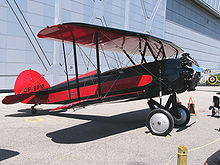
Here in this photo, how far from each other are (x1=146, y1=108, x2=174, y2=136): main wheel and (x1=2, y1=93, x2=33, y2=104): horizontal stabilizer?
14.5 feet

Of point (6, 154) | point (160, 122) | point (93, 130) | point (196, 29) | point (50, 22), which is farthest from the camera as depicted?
point (196, 29)

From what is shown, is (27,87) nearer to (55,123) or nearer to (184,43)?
(55,123)

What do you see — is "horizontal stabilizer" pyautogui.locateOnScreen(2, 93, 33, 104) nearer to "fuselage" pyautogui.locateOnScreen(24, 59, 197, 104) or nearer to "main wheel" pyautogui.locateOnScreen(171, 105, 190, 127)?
"fuselage" pyautogui.locateOnScreen(24, 59, 197, 104)

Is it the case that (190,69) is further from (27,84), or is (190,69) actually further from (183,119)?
(27,84)

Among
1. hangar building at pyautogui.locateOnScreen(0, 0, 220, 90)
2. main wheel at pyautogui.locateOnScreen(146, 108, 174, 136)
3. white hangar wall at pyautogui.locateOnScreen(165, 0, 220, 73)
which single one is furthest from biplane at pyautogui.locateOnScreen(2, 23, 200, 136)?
white hangar wall at pyautogui.locateOnScreen(165, 0, 220, 73)

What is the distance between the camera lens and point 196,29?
4056cm

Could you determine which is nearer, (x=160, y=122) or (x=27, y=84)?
(x=160, y=122)

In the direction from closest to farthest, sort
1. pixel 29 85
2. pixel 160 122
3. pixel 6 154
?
pixel 6 154 → pixel 160 122 → pixel 29 85

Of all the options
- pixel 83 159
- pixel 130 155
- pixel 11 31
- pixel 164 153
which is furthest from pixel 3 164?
pixel 11 31

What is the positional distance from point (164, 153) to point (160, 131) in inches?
45.7

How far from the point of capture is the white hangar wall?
33.1 m

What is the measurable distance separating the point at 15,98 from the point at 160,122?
15.6 feet

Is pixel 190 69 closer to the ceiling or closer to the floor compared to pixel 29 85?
closer to the ceiling

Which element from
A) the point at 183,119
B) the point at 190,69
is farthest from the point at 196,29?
the point at 190,69
